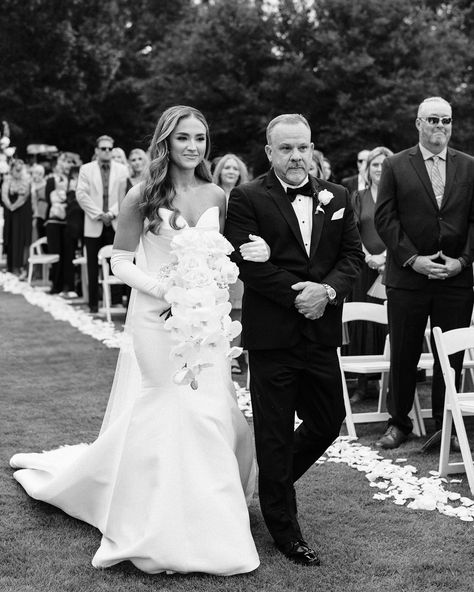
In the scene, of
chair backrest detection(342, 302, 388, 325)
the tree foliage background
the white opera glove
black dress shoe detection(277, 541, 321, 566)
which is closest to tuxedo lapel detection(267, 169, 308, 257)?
the white opera glove

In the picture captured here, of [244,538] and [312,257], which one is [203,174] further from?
[244,538]

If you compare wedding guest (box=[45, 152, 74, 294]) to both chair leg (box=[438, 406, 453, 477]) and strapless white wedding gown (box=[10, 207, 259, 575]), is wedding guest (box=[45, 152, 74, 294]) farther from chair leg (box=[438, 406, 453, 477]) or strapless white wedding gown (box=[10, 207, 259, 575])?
strapless white wedding gown (box=[10, 207, 259, 575])

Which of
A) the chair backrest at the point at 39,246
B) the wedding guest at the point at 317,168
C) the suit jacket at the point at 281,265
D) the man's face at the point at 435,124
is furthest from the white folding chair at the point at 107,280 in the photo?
the suit jacket at the point at 281,265

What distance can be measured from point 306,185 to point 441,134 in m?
2.19

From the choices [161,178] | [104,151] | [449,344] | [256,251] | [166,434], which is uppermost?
[104,151]

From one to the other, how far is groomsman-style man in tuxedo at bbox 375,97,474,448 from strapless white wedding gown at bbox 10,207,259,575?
2.15 m

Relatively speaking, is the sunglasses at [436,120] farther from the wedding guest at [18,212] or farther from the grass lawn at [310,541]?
the wedding guest at [18,212]

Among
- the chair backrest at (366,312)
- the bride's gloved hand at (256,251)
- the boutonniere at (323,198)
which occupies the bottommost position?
the chair backrest at (366,312)

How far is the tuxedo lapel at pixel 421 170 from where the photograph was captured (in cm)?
654

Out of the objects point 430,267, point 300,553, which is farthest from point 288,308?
point 430,267

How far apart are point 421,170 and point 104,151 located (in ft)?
25.6

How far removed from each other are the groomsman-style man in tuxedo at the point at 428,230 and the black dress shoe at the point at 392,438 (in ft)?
1.00

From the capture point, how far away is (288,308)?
457 cm

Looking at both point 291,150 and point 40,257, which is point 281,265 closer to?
point 291,150
